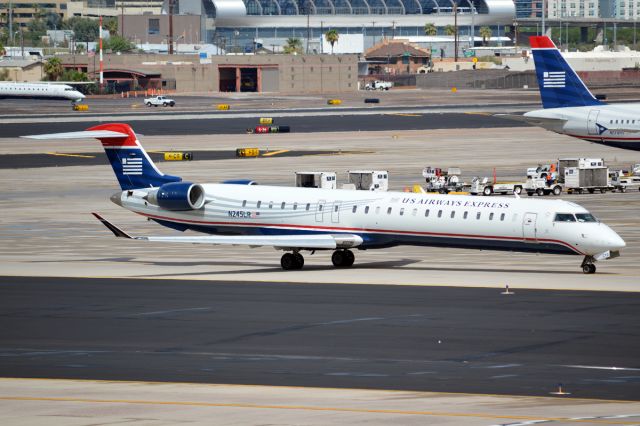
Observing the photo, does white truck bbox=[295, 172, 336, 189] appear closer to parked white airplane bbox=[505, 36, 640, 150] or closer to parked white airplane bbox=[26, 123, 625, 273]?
parked white airplane bbox=[26, 123, 625, 273]

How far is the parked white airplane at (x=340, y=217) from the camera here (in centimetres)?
4409

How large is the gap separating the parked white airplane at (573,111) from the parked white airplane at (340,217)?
126ft

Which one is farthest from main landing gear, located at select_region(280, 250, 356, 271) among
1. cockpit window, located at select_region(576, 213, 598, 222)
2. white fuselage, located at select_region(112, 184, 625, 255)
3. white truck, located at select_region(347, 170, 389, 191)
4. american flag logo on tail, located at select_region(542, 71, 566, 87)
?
american flag logo on tail, located at select_region(542, 71, 566, 87)

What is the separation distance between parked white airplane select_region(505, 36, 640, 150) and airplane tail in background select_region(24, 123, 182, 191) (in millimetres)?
38354

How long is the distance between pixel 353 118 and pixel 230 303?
110650 millimetres

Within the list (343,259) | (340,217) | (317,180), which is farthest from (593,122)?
(340,217)

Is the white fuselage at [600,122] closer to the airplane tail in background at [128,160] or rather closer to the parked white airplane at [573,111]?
the parked white airplane at [573,111]

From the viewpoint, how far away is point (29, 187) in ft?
270

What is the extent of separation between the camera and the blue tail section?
51.2 meters

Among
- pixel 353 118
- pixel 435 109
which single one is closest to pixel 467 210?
pixel 353 118

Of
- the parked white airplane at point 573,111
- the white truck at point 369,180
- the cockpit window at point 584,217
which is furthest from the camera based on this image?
the parked white airplane at point 573,111

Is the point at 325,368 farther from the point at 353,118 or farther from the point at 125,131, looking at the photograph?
the point at 353,118

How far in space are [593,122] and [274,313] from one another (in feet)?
162

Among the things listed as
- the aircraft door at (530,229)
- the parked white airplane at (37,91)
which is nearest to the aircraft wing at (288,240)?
the aircraft door at (530,229)
